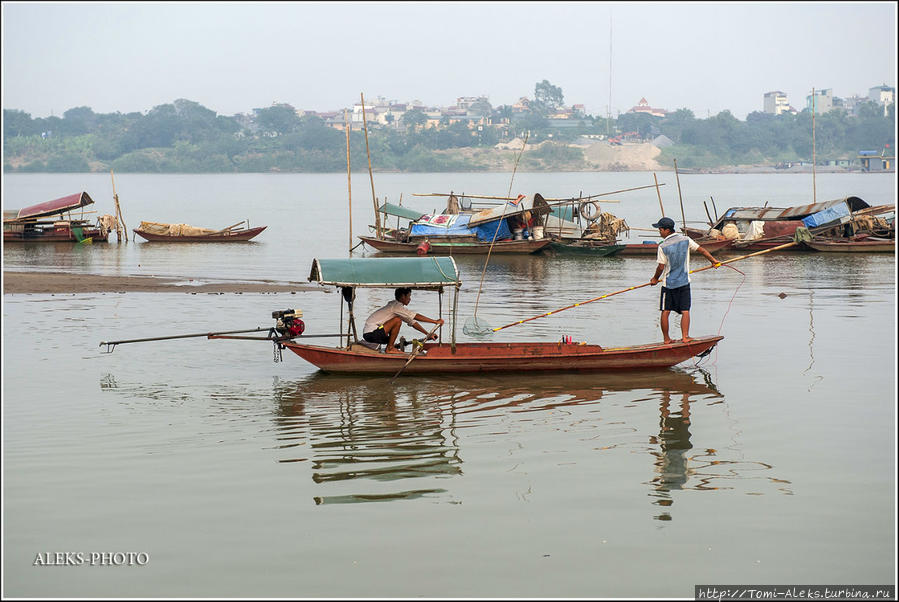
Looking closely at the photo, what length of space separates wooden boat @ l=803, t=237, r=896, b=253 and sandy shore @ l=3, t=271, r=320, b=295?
583 inches

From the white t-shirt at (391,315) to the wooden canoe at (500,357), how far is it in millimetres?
287

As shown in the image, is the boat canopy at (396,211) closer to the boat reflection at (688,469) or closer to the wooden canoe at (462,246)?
the wooden canoe at (462,246)

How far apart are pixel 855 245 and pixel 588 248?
24.1 feet

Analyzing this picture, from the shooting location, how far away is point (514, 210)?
27.5m

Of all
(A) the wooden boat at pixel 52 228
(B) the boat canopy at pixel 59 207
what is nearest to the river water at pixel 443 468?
(B) the boat canopy at pixel 59 207

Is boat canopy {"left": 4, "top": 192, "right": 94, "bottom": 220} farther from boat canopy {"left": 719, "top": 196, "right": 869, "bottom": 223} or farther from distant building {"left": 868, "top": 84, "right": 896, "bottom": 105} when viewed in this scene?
distant building {"left": 868, "top": 84, "right": 896, "bottom": 105}

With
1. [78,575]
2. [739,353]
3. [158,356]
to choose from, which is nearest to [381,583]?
[78,575]

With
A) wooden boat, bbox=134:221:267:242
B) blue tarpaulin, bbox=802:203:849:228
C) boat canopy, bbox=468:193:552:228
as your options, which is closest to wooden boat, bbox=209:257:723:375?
boat canopy, bbox=468:193:552:228

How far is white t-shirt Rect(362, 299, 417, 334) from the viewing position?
445 inches

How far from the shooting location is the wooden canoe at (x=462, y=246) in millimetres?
27656

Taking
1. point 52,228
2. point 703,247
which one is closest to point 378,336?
point 703,247

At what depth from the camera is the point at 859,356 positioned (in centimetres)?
1345

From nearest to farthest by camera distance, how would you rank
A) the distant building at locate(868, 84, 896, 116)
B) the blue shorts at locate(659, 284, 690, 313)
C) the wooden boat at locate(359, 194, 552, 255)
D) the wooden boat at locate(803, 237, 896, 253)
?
the blue shorts at locate(659, 284, 690, 313), the wooden boat at locate(803, 237, 896, 253), the wooden boat at locate(359, 194, 552, 255), the distant building at locate(868, 84, 896, 116)

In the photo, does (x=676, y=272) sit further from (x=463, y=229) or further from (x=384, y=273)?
(x=463, y=229)
